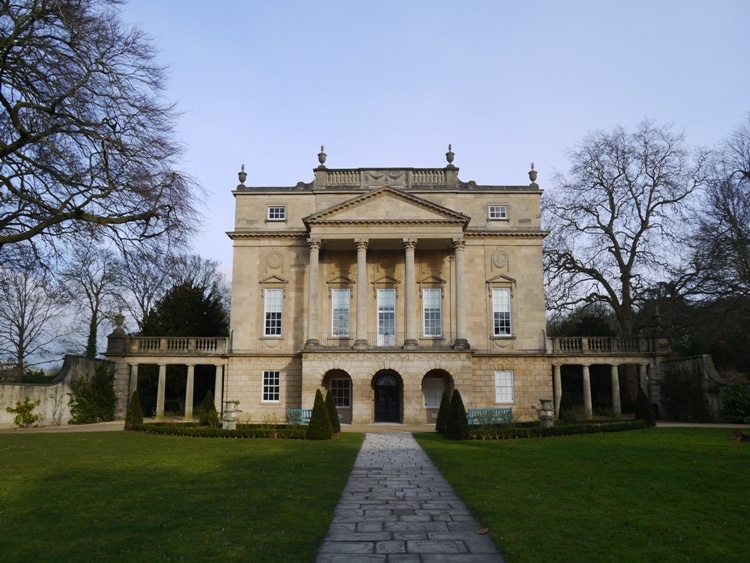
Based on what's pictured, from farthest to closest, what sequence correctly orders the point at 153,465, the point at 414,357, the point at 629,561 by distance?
the point at 414,357 < the point at 153,465 < the point at 629,561

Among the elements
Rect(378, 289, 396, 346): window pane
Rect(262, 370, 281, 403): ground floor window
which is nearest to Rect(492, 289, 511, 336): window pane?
Rect(378, 289, 396, 346): window pane

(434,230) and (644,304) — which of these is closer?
(434,230)

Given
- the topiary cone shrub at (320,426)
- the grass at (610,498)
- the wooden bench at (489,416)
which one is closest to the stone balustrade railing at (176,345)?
the topiary cone shrub at (320,426)

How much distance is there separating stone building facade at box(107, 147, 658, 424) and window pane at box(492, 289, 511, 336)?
0.06 metres

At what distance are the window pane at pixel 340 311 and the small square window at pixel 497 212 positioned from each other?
32.1ft

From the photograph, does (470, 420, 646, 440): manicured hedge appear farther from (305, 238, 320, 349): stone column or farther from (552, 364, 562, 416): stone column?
(305, 238, 320, 349): stone column

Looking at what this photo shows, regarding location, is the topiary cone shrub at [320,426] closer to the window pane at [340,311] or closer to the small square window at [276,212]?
the window pane at [340,311]

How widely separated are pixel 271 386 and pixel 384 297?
8320mm

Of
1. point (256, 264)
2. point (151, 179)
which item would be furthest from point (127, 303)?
point (151, 179)

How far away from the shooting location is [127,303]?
5050cm

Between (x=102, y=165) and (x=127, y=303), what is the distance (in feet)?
127

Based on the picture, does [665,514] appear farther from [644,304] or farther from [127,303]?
[127,303]

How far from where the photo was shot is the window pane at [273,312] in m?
35.7

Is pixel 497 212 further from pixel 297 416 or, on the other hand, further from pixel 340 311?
pixel 297 416
